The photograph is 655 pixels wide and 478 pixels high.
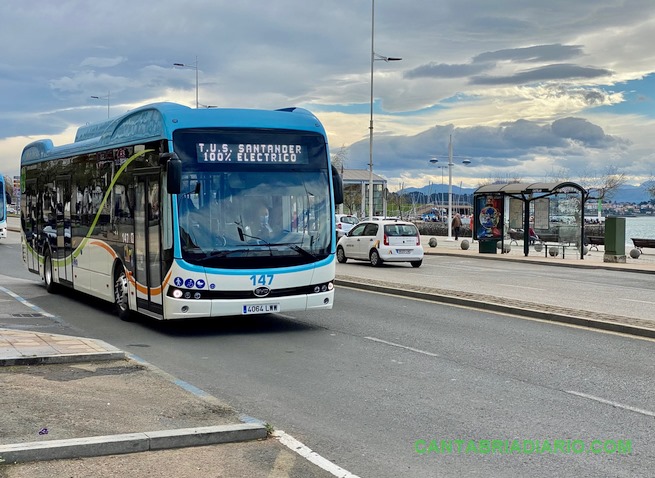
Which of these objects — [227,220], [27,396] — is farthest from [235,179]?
[27,396]

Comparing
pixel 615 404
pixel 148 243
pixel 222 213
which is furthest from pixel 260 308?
pixel 615 404

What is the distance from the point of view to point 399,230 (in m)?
28.4

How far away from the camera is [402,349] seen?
10.9 m

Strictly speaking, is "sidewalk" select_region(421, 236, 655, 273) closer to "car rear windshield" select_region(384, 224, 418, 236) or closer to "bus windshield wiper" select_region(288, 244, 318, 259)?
"car rear windshield" select_region(384, 224, 418, 236)

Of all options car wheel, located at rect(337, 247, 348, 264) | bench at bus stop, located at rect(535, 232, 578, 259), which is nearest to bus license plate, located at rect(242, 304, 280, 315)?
car wheel, located at rect(337, 247, 348, 264)

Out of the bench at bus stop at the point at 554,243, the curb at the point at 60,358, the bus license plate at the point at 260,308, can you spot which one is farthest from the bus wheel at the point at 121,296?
the bench at bus stop at the point at 554,243

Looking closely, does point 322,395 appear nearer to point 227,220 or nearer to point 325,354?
point 325,354

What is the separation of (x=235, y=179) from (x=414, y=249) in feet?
56.2

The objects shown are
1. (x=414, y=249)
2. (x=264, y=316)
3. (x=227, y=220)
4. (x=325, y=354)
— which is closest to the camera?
(x=325, y=354)

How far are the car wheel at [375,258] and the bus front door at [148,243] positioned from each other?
16.5m

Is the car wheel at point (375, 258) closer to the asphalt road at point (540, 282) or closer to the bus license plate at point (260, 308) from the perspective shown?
the asphalt road at point (540, 282)

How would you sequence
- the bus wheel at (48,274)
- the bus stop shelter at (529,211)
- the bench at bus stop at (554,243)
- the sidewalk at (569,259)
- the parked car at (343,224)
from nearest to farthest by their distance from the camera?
1. the bus wheel at (48,274)
2. the sidewalk at (569,259)
3. the bus stop shelter at (529,211)
4. the bench at bus stop at (554,243)
5. the parked car at (343,224)

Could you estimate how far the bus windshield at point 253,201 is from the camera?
11.5m

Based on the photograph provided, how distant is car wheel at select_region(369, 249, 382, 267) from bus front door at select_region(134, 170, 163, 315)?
1646 cm
